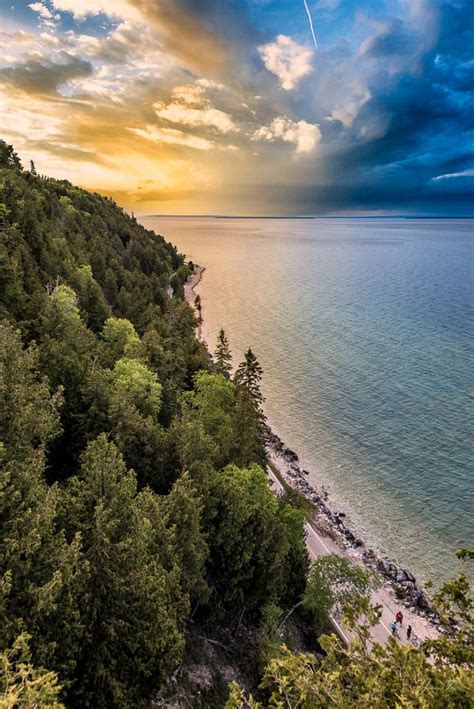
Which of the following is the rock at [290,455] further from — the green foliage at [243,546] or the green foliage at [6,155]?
the green foliage at [6,155]

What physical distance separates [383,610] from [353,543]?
7.72 meters

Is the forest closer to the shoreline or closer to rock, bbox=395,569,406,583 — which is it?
the shoreline

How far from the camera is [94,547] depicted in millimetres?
14305

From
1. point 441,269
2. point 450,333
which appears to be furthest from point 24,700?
point 441,269

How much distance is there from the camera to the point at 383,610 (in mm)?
34375

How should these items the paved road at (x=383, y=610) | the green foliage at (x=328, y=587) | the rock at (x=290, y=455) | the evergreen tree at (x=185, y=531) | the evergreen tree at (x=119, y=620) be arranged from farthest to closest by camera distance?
1. the rock at (x=290, y=455)
2. the paved road at (x=383, y=610)
3. the green foliage at (x=328, y=587)
4. the evergreen tree at (x=185, y=531)
5. the evergreen tree at (x=119, y=620)

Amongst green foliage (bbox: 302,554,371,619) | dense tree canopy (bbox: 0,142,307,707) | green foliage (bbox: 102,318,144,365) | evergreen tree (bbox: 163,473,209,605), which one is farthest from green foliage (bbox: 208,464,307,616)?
green foliage (bbox: 102,318,144,365)

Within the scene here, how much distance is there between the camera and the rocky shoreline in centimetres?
3641

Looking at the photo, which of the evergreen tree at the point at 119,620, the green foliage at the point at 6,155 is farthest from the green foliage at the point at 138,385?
the green foliage at the point at 6,155

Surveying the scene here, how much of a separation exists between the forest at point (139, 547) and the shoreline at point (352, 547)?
7232 mm

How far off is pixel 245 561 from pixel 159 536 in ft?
30.2

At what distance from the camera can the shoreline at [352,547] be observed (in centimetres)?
3581

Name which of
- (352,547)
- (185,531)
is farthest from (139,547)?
(352,547)

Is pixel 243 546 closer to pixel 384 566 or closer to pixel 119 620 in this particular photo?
pixel 119 620
